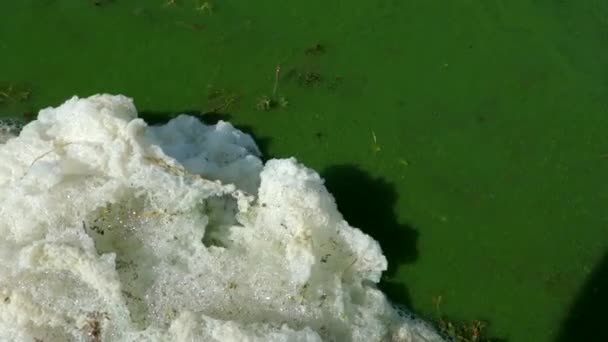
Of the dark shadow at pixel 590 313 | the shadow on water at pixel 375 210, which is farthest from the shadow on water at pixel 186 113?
the dark shadow at pixel 590 313

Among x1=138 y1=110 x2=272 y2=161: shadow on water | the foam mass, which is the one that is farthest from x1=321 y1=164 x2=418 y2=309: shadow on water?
x1=138 y1=110 x2=272 y2=161: shadow on water

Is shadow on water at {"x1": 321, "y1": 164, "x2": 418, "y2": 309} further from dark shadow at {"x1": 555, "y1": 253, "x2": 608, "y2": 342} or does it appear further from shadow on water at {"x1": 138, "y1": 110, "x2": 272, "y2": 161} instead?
dark shadow at {"x1": 555, "y1": 253, "x2": 608, "y2": 342}

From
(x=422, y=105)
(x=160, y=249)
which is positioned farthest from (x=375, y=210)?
(x=160, y=249)

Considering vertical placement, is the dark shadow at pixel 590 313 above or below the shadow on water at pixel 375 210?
below

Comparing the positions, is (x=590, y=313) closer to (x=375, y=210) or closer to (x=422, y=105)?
(x=375, y=210)

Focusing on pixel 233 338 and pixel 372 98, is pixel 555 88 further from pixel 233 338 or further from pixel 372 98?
pixel 233 338

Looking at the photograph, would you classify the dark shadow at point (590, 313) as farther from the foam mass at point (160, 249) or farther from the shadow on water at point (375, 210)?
the shadow on water at point (375, 210)

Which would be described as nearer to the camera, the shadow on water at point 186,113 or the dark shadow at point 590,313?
the dark shadow at point 590,313
